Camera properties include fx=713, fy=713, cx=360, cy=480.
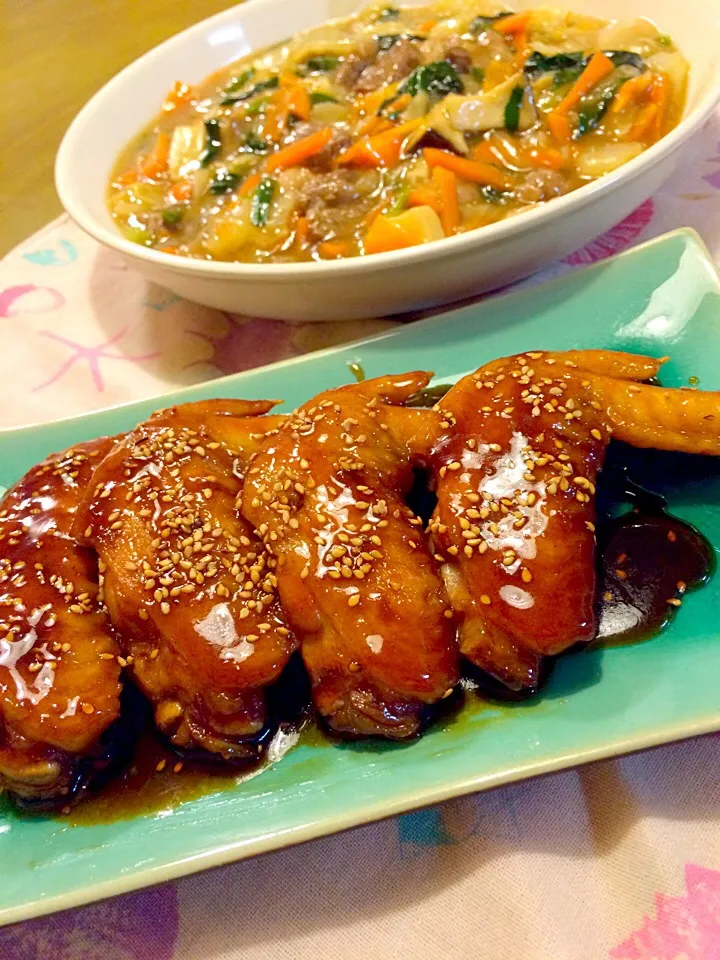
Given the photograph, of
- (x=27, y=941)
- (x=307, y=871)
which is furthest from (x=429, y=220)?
(x=27, y=941)

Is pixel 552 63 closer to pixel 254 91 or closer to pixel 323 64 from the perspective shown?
pixel 323 64

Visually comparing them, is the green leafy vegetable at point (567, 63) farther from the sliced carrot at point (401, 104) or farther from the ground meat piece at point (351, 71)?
the ground meat piece at point (351, 71)

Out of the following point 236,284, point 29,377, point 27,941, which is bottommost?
point 27,941

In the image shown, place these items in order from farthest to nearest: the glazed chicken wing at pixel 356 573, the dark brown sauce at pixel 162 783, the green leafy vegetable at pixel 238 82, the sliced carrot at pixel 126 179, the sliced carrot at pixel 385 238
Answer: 1. the green leafy vegetable at pixel 238 82
2. the sliced carrot at pixel 126 179
3. the sliced carrot at pixel 385 238
4. the dark brown sauce at pixel 162 783
5. the glazed chicken wing at pixel 356 573

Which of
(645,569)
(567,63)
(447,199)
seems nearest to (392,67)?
(567,63)

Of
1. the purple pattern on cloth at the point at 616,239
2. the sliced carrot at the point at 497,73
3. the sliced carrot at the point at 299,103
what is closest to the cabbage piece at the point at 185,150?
the sliced carrot at the point at 299,103

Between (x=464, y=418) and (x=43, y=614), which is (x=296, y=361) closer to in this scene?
(x=464, y=418)
